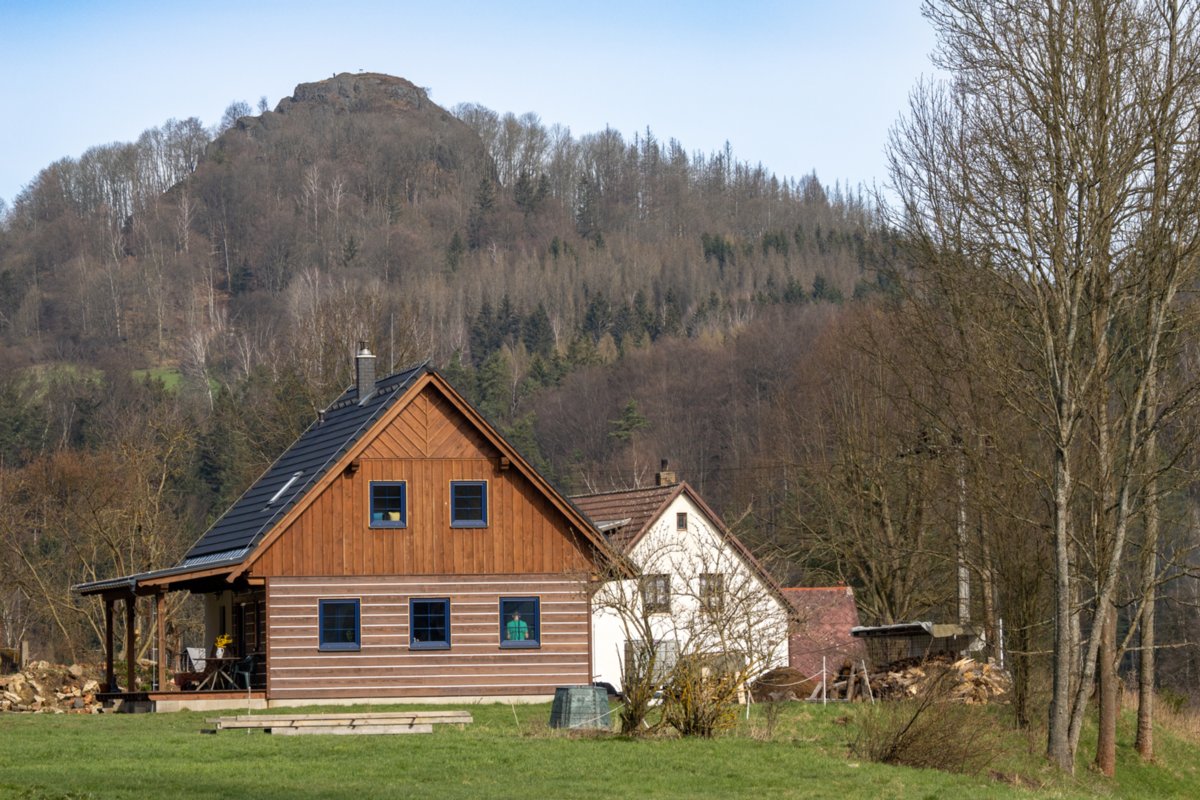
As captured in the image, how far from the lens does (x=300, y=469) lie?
38.8m

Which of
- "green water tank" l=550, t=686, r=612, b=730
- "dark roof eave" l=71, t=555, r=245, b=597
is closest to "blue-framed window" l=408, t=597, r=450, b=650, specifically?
"dark roof eave" l=71, t=555, r=245, b=597

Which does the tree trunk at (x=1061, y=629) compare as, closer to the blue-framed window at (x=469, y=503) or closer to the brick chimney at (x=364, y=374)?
the blue-framed window at (x=469, y=503)

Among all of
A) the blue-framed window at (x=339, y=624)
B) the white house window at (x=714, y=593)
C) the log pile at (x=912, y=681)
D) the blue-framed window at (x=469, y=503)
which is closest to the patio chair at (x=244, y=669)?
the blue-framed window at (x=339, y=624)

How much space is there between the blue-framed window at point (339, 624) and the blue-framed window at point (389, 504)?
1.81m

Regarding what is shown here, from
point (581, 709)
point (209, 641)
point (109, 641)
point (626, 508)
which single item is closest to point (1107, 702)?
point (581, 709)

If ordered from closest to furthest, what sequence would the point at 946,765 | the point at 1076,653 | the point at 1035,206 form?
1. the point at 946,765
2. the point at 1035,206
3. the point at 1076,653

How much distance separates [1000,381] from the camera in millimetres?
27141

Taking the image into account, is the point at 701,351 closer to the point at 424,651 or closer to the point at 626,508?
the point at 626,508

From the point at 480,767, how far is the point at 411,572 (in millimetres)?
15361

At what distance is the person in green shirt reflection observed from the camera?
119 ft

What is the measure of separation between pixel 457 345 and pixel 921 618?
8701 centimetres

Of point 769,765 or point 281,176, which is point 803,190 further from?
point 769,765

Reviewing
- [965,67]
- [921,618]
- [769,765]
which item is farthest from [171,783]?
[921,618]

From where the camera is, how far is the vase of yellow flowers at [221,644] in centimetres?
3678
